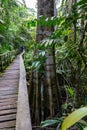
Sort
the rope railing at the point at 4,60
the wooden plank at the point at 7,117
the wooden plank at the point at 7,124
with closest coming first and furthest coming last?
the wooden plank at the point at 7,124 → the wooden plank at the point at 7,117 → the rope railing at the point at 4,60

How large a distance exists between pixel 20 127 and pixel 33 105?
2.88m

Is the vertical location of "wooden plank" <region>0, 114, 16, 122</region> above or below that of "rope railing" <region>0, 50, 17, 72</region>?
below

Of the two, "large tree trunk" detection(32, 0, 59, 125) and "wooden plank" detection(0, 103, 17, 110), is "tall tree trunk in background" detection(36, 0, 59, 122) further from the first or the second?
"wooden plank" detection(0, 103, 17, 110)

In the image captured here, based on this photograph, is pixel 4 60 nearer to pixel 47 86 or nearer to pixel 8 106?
pixel 47 86

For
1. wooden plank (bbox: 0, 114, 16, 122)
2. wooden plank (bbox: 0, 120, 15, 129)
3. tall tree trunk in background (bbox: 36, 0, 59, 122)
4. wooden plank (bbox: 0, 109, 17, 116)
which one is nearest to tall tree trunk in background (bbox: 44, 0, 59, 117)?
tall tree trunk in background (bbox: 36, 0, 59, 122)

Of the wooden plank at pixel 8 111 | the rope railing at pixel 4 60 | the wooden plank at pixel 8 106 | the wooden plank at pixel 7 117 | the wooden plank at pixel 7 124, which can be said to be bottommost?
the wooden plank at pixel 7 124

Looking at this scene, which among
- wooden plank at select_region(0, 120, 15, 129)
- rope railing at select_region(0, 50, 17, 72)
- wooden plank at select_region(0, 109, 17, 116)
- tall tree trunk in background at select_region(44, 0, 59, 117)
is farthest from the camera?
rope railing at select_region(0, 50, 17, 72)

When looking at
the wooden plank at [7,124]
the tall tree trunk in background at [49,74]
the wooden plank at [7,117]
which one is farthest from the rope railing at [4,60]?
the wooden plank at [7,124]

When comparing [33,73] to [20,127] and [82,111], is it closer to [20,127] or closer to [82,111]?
[20,127]

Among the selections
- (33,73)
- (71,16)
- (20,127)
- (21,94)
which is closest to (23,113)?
(20,127)

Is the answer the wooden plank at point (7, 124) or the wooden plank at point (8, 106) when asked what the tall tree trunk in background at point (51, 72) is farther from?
the wooden plank at point (7, 124)

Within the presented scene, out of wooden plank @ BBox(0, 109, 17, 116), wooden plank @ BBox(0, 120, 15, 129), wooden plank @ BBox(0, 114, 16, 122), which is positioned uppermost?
wooden plank @ BBox(0, 109, 17, 116)

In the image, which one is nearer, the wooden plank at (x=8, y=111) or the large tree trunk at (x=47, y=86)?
the wooden plank at (x=8, y=111)

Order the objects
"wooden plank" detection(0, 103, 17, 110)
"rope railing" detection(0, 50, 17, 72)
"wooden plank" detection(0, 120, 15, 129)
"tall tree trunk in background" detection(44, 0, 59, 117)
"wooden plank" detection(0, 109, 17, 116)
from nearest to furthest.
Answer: "wooden plank" detection(0, 120, 15, 129), "wooden plank" detection(0, 109, 17, 116), "wooden plank" detection(0, 103, 17, 110), "tall tree trunk in background" detection(44, 0, 59, 117), "rope railing" detection(0, 50, 17, 72)
